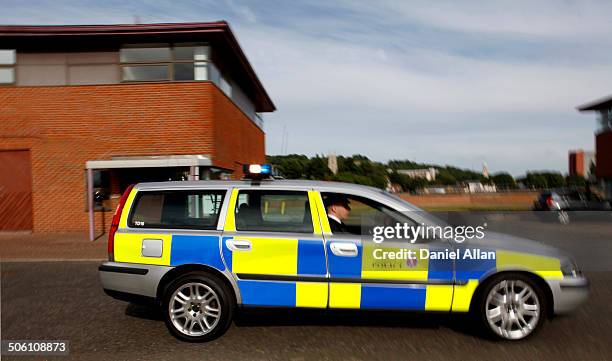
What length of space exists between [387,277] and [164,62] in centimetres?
1114

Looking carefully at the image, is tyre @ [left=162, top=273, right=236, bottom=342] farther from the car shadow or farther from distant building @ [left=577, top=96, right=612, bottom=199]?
distant building @ [left=577, top=96, right=612, bottom=199]

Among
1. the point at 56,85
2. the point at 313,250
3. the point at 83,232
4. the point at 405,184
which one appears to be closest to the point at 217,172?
the point at 83,232

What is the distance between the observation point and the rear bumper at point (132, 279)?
14.2ft

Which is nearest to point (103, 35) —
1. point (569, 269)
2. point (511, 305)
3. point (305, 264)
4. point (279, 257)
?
point (279, 257)

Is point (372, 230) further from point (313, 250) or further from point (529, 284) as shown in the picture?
point (529, 284)

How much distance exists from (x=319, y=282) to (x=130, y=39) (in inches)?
446

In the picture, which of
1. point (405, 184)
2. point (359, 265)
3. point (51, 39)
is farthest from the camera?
point (405, 184)

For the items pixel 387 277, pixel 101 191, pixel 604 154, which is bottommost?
pixel 101 191

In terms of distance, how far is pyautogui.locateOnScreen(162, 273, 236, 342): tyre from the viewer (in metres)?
4.25

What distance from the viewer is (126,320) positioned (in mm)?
4910

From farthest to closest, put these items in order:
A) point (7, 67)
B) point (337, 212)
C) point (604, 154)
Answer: point (604, 154)
point (7, 67)
point (337, 212)

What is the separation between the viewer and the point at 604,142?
25078mm

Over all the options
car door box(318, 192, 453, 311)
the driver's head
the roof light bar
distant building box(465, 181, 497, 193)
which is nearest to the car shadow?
car door box(318, 192, 453, 311)

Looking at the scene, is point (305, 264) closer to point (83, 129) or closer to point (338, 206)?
point (338, 206)
